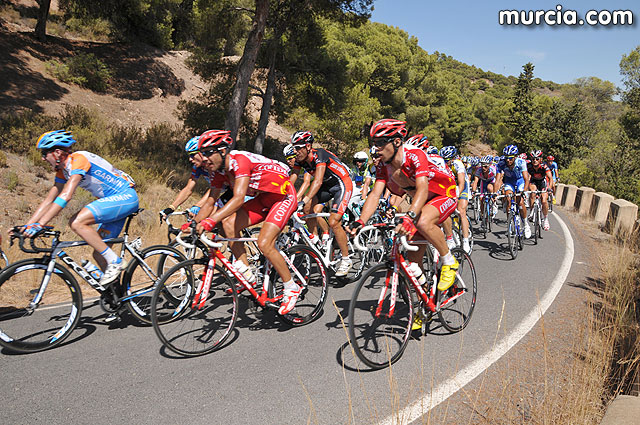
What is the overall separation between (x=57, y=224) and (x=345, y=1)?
12.3 m

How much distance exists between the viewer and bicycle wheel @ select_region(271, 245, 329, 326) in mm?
5410

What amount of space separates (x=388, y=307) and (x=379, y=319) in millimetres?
162

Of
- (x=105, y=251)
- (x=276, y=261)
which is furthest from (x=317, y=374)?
(x=105, y=251)

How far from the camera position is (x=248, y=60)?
14312 mm

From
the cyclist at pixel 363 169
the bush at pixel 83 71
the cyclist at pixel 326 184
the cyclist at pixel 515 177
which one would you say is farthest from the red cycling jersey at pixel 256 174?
the bush at pixel 83 71

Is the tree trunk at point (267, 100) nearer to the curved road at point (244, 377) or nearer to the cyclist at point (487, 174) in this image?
Answer: the cyclist at point (487, 174)

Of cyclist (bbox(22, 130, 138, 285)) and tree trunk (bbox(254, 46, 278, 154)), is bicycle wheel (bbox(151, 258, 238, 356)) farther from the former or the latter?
tree trunk (bbox(254, 46, 278, 154))

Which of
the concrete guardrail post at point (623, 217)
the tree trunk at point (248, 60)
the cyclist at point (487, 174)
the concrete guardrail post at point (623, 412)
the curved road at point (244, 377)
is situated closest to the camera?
the concrete guardrail post at point (623, 412)

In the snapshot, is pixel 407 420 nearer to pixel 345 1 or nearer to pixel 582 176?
pixel 345 1

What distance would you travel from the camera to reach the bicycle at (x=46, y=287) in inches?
175

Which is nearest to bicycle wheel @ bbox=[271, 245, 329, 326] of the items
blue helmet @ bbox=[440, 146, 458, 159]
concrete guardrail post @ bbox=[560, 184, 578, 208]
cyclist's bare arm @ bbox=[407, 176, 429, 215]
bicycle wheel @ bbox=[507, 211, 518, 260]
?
cyclist's bare arm @ bbox=[407, 176, 429, 215]

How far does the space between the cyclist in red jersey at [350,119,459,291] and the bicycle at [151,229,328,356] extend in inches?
52.2

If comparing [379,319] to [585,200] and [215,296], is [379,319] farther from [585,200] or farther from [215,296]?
[585,200]

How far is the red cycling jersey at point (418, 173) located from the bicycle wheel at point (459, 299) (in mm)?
868
